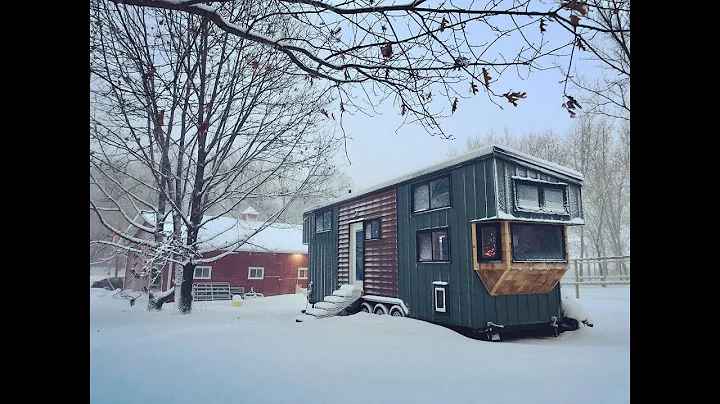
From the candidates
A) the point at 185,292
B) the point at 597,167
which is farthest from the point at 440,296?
the point at 185,292

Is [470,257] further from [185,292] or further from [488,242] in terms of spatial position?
[185,292]

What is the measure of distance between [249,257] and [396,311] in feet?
20.5

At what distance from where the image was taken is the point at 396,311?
602 cm

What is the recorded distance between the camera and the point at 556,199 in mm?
5039

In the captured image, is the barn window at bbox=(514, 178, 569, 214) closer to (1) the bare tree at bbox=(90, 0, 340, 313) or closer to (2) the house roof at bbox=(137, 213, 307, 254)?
(1) the bare tree at bbox=(90, 0, 340, 313)

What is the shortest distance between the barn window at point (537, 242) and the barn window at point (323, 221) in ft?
11.2

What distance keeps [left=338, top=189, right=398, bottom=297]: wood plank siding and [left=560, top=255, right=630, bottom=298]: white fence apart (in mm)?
2325

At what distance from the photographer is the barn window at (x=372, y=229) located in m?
6.46

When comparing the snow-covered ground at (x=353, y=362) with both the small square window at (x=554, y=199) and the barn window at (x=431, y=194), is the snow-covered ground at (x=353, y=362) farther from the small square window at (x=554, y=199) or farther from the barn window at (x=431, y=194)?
the barn window at (x=431, y=194)

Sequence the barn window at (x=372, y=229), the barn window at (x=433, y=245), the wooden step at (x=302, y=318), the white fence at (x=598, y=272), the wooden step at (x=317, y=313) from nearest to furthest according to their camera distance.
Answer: the white fence at (x=598, y=272)
the barn window at (x=433, y=245)
the wooden step at (x=302, y=318)
the wooden step at (x=317, y=313)
the barn window at (x=372, y=229)

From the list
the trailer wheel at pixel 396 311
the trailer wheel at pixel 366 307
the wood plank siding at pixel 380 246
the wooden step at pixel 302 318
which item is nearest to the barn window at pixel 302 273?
the wood plank siding at pixel 380 246

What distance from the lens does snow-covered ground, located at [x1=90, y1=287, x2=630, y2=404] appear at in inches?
122

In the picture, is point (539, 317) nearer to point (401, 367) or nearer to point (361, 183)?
point (401, 367)
